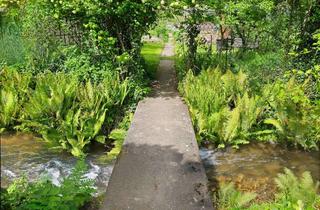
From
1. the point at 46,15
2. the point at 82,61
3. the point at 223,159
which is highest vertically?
the point at 46,15

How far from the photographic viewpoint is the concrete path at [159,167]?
180 inches

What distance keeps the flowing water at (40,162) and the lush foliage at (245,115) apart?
85.9 inches

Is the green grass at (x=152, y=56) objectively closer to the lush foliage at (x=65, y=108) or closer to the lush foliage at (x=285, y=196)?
the lush foliage at (x=65, y=108)

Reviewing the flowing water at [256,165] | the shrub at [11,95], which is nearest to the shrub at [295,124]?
the flowing water at [256,165]

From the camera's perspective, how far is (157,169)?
18.0 feet

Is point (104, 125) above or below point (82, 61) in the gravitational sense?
below

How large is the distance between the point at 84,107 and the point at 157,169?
316cm

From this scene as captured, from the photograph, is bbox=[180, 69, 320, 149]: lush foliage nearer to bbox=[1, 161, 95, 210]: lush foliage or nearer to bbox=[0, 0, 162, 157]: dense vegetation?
bbox=[0, 0, 162, 157]: dense vegetation

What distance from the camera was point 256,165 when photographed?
7230 millimetres

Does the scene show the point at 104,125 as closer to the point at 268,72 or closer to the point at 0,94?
the point at 0,94

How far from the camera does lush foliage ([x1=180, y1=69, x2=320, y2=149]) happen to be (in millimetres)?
7816

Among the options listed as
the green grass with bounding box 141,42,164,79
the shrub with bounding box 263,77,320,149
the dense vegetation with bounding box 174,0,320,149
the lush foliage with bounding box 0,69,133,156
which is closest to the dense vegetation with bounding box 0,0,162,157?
the lush foliage with bounding box 0,69,133,156

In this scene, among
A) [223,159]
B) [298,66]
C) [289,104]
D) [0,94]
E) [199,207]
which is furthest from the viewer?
[298,66]

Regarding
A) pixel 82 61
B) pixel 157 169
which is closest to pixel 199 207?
pixel 157 169
